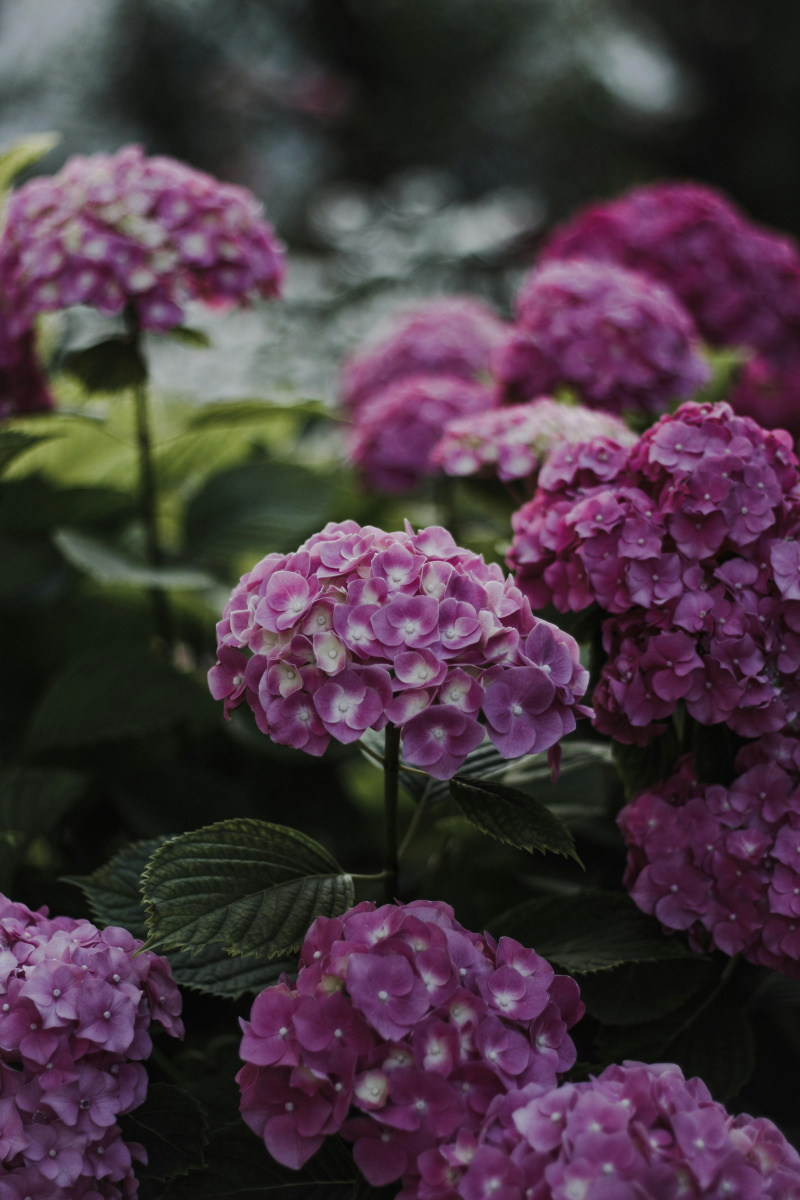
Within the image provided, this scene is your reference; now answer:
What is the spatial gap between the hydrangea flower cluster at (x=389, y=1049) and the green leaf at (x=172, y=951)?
0.29ft

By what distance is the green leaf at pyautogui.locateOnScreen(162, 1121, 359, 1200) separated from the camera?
576mm

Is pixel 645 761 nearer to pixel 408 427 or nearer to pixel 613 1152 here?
pixel 613 1152

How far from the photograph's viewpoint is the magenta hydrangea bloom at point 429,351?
150 cm

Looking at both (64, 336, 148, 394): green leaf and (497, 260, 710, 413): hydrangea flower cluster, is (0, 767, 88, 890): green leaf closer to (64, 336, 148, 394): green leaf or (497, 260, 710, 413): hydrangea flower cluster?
(64, 336, 148, 394): green leaf

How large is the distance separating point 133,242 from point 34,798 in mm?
501

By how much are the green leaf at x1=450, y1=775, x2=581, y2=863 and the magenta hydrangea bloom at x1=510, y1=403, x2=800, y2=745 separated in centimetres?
9

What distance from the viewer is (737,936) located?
25.2 inches

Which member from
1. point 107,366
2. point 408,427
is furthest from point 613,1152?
point 408,427

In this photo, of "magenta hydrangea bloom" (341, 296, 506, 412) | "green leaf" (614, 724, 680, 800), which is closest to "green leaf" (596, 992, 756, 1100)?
"green leaf" (614, 724, 680, 800)

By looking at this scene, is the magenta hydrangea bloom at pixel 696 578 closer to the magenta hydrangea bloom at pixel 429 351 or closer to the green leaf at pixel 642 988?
the green leaf at pixel 642 988

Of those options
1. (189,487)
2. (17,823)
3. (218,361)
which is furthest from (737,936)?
(218,361)

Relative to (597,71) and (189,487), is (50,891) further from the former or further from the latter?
(597,71)

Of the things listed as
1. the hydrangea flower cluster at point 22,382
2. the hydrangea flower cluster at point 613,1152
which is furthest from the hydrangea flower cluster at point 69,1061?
the hydrangea flower cluster at point 22,382

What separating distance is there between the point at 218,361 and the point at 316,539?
5.17ft
